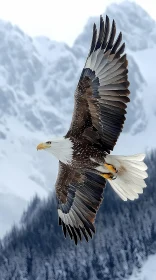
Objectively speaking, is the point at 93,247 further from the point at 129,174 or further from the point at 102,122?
the point at 102,122

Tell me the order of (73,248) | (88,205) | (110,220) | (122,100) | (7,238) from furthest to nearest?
(7,238), (110,220), (73,248), (88,205), (122,100)

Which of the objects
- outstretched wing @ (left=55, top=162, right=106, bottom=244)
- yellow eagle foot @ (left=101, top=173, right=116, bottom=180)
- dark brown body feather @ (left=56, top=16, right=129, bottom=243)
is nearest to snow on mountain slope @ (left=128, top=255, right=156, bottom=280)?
outstretched wing @ (left=55, top=162, right=106, bottom=244)

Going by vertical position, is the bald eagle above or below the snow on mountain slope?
below

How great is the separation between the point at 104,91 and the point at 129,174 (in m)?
1.52

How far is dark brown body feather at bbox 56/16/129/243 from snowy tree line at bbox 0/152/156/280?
6603 cm

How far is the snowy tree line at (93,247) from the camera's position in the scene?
80688 millimetres

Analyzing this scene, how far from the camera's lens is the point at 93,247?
8319 centimetres

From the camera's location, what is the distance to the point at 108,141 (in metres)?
12.8

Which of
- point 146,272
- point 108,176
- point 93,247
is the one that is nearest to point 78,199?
point 108,176

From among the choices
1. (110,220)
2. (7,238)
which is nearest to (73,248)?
(110,220)

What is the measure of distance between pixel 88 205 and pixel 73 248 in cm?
7018

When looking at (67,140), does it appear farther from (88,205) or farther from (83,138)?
(88,205)

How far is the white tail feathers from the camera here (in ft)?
41.3

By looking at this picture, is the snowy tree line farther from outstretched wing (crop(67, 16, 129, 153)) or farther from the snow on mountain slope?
outstretched wing (crop(67, 16, 129, 153))
